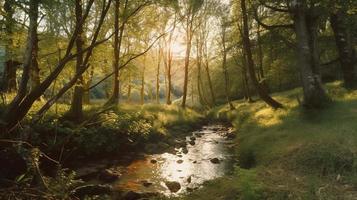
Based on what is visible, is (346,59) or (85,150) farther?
(346,59)

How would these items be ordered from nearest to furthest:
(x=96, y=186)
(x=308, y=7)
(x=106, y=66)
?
(x=96, y=186), (x=308, y=7), (x=106, y=66)

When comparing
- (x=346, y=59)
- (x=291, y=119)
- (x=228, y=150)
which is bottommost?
(x=228, y=150)

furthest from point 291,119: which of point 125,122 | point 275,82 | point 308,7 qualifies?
point 275,82

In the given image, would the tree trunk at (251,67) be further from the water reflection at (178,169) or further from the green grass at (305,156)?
the water reflection at (178,169)

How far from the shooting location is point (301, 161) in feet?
39.0

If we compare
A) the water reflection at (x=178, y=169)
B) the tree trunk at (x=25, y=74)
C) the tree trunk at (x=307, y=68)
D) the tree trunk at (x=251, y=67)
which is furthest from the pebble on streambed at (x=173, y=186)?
the tree trunk at (x=251, y=67)

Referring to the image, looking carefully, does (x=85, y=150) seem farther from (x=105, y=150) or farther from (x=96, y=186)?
(x=96, y=186)

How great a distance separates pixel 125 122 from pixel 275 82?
127ft

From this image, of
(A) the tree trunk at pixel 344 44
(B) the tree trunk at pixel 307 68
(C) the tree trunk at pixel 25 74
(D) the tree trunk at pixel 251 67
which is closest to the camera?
(C) the tree trunk at pixel 25 74

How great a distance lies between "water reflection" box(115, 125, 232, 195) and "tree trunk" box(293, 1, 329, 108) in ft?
17.6

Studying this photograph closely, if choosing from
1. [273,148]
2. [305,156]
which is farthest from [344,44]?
[305,156]

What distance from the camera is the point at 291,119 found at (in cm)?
1845

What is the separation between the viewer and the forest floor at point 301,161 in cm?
909

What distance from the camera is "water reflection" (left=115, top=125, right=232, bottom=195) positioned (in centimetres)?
1401
